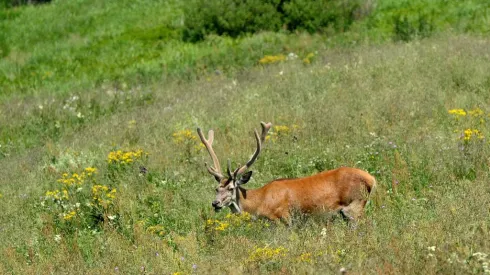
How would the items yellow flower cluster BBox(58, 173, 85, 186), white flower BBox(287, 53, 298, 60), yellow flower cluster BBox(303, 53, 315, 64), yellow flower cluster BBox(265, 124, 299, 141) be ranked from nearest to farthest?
yellow flower cluster BBox(58, 173, 85, 186)
yellow flower cluster BBox(265, 124, 299, 141)
yellow flower cluster BBox(303, 53, 315, 64)
white flower BBox(287, 53, 298, 60)

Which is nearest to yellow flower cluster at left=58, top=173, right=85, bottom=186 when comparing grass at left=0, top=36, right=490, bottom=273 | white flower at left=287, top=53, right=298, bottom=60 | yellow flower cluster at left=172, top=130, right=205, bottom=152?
grass at left=0, top=36, right=490, bottom=273

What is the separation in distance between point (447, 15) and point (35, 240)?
16.9 meters

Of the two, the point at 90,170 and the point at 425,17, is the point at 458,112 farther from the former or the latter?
the point at 425,17

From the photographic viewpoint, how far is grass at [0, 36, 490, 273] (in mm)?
7090

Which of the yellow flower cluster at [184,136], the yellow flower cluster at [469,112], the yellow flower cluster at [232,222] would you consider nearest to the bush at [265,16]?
the yellow flower cluster at [184,136]

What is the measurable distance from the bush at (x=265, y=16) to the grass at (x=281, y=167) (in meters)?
5.85

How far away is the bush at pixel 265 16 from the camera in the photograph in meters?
24.8

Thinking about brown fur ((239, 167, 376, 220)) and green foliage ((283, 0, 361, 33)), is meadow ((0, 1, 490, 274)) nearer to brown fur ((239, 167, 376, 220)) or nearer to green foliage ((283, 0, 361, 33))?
brown fur ((239, 167, 376, 220))

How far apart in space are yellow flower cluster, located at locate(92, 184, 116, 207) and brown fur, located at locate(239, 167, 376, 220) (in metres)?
1.91

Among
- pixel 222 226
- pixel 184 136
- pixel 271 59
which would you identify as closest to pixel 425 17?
pixel 271 59

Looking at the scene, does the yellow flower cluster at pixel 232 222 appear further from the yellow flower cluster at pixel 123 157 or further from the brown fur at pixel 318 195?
the yellow flower cluster at pixel 123 157

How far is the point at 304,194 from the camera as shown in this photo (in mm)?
9508

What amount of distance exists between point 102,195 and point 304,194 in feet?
9.94

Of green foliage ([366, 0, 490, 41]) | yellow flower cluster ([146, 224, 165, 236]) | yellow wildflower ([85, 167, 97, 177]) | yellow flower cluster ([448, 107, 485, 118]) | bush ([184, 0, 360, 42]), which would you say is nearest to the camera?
yellow flower cluster ([146, 224, 165, 236])
